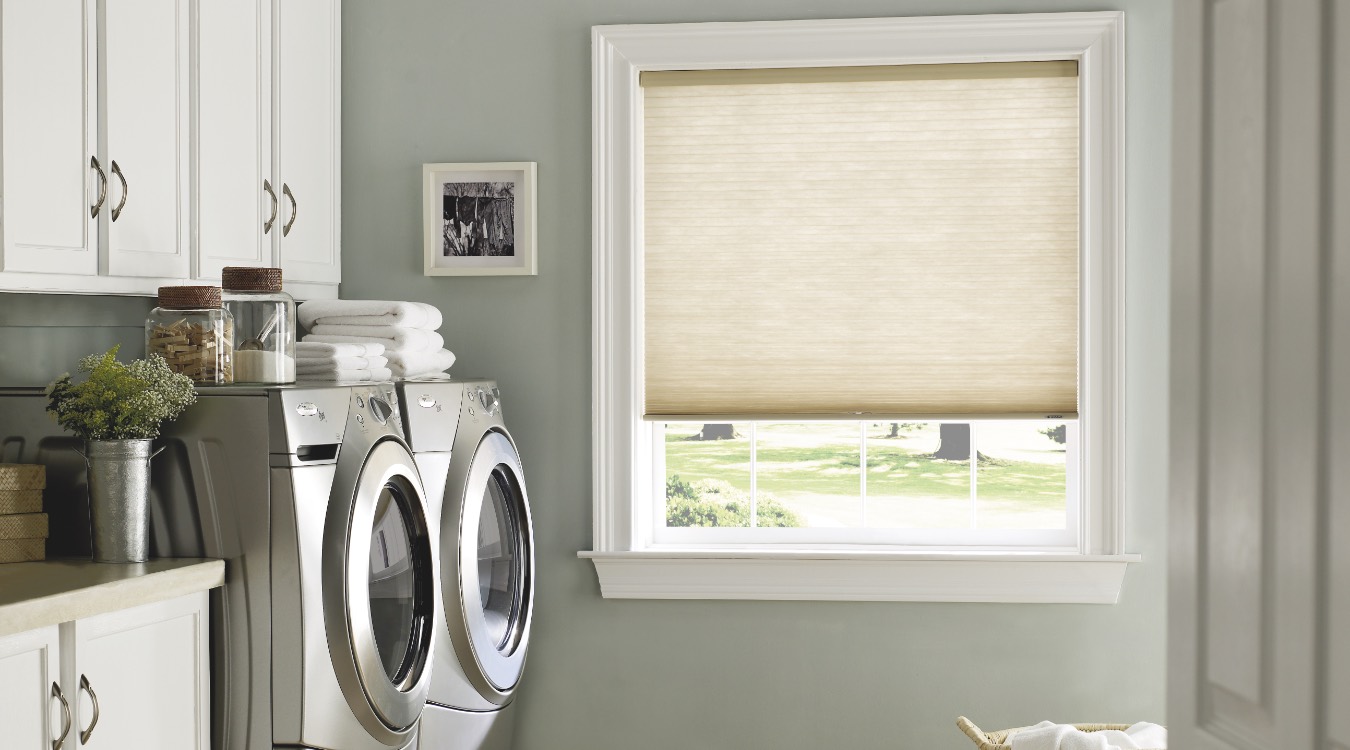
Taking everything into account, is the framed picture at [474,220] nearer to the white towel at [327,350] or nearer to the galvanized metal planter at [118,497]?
the white towel at [327,350]

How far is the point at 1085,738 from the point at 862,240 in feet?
4.04

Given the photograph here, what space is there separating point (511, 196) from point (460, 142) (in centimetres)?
19

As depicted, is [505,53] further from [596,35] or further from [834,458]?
[834,458]

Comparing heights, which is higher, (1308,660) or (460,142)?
(460,142)

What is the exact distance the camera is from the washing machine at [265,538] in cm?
176

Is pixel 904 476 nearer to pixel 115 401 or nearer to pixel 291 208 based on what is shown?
pixel 291 208

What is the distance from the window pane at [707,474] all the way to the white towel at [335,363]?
922mm

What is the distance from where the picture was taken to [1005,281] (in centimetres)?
266

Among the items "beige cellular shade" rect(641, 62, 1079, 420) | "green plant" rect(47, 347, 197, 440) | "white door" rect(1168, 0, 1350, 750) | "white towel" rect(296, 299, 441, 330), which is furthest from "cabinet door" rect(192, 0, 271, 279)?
"white door" rect(1168, 0, 1350, 750)

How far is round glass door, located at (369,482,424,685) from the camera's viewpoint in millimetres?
1984

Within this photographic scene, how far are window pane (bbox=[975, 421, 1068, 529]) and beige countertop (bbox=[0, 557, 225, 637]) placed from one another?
1870 mm

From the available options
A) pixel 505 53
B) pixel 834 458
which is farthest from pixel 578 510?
pixel 505 53

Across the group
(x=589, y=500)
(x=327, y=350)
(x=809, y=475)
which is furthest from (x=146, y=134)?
(x=809, y=475)

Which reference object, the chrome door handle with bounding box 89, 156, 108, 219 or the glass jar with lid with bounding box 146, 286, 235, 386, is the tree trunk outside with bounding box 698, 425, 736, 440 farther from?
the chrome door handle with bounding box 89, 156, 108, 219
